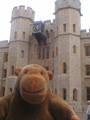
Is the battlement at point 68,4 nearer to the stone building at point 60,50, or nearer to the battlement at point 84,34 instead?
the stone building at point 60,50

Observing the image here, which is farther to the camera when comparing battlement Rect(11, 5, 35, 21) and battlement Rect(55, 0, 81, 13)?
battlement Rect(11, 5, 35, 21)

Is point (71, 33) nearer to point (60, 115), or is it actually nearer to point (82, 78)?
point (82, 78)

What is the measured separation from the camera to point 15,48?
786 inches

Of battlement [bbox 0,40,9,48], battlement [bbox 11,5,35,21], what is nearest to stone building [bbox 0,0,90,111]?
battlement [bbox 11,5,35,21]

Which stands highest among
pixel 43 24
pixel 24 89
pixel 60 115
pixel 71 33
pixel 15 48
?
pixel 43 24

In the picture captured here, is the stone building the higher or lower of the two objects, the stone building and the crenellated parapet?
the lower

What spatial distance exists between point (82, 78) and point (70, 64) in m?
2.30

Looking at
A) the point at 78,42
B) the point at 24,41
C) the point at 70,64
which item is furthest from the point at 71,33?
the point at 24,41

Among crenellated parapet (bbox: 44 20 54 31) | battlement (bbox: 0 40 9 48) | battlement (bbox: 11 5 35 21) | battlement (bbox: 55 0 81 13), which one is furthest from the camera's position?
battlement (bbox: 0 40 9 48)

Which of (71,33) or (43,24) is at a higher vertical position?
(43,24)

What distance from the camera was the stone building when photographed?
16484mm

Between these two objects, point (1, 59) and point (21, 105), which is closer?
point (21, 105)

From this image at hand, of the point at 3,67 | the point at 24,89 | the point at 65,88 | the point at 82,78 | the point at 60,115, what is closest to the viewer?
the point at 24,89

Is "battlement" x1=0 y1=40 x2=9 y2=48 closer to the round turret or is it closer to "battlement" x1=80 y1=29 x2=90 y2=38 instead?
the round turret
